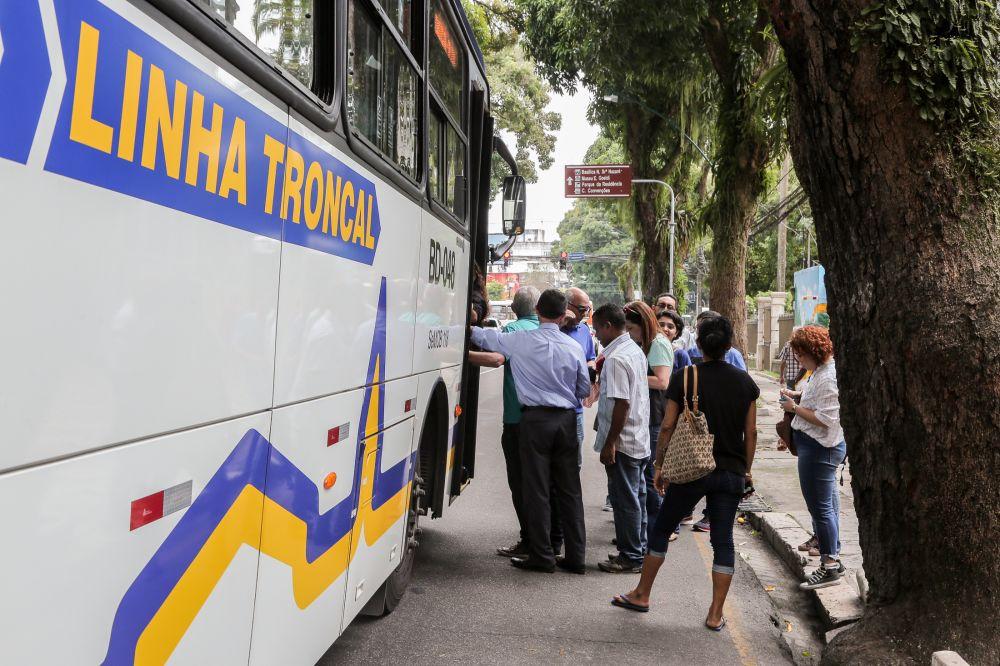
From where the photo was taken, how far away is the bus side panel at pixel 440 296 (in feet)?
15.2

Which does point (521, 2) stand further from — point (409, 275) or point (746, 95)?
point (409, 275)

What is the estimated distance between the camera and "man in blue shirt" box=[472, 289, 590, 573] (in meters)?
6.12

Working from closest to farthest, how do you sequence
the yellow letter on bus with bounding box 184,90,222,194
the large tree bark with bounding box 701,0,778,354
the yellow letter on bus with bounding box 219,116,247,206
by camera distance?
the yellow letter on bus with bounding box 184,90,222,194, the yellow letter on bus with bounding box 219,116,247,206, the large tree bark with bounding box 701,0,778,354

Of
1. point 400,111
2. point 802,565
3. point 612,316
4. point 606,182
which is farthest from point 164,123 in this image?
point 606,182

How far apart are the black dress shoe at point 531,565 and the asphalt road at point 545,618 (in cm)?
6

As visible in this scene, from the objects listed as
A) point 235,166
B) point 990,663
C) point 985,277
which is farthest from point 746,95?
point 235,166

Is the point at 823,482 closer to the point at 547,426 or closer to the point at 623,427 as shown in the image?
the point at 623,427

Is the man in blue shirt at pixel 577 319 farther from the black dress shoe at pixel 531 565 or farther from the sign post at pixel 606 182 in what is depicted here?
the sign post at pixel 606 182

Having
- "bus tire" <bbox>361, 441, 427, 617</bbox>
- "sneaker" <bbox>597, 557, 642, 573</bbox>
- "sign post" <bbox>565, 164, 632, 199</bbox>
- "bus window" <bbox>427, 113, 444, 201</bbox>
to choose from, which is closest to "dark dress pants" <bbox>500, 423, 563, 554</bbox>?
"sneaker" <bbox>597, 557, 642, 573</bbox>

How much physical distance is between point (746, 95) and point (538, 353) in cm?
777

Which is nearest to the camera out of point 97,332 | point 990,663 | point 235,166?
point 97,332

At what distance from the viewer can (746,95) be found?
40.4ft

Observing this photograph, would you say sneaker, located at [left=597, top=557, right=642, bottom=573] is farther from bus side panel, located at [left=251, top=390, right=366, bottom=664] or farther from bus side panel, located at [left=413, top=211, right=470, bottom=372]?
bus side panel, located at [left=251, top=390, right=366, bottom=664]

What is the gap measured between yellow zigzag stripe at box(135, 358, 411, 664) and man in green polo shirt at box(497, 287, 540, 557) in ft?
8.27
